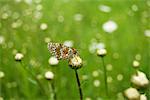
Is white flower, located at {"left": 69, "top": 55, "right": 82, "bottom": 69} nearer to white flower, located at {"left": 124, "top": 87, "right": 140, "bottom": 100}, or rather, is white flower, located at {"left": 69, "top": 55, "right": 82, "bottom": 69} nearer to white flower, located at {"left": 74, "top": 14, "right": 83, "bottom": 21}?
white flower, located at {"left": 124, "top": 87, "right": 140, "bottom": 100}

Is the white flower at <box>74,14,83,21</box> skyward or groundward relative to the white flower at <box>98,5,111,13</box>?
groundward

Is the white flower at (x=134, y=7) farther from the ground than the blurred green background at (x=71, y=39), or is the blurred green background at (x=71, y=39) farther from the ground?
the white flower at (x=134, y=7)

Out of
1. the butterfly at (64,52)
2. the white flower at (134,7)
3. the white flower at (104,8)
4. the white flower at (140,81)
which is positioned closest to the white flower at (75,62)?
the butterfly at (64,52)

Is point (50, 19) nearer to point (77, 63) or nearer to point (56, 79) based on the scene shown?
point (56, 79)

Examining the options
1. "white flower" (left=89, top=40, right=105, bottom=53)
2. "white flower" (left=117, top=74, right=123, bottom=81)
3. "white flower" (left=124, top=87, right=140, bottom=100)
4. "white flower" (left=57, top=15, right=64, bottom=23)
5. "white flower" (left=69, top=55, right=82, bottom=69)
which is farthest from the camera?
"white flower" (left=57, top=15, right=64, bottom=23)

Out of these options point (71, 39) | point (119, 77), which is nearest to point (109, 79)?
point (119, 77)

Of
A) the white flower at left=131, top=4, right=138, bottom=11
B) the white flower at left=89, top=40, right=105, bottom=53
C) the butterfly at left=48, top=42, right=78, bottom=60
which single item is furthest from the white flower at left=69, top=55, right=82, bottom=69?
the white flower at left=131, top=4, right=138, bottom=11

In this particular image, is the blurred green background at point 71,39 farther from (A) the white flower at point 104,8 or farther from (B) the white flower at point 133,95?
(B) the white flower at point 133,95
